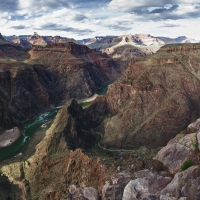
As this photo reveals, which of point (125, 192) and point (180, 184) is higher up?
point (180, 184)

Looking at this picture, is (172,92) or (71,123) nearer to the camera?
(71,123)

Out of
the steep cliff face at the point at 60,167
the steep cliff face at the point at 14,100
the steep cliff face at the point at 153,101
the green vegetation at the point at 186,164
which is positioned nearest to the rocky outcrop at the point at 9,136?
the steep cliff face at the point at 14,100

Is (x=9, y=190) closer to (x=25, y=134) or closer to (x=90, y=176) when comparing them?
(x=90, y=176)

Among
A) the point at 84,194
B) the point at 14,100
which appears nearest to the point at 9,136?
the point at 14,100

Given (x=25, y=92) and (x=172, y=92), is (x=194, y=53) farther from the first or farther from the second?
(x=25, y=92)

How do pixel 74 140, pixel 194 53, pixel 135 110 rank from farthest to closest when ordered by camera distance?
1. pixel 194 53
2. pixel 135 110
3. pixel 74 140

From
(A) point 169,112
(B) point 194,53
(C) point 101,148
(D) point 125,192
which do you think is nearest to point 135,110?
(A) point 169,112

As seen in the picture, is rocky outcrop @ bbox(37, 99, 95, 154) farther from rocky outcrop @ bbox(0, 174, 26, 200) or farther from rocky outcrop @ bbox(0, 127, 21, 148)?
rocky outcrop @ bbox(0, 127, 21, 148)
